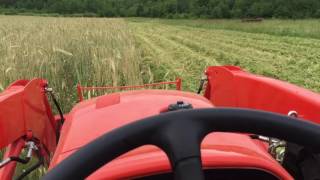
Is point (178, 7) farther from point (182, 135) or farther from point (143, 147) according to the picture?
point (182, 135)

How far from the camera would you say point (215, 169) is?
1.57 meters

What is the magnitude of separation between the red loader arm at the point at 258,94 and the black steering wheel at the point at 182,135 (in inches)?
57.6

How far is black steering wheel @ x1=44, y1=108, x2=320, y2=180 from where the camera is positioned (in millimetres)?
1047

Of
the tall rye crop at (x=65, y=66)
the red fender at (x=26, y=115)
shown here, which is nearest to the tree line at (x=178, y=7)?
the tall rye crop at (x=65, y=66)

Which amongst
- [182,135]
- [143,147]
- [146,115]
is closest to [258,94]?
[146,115]

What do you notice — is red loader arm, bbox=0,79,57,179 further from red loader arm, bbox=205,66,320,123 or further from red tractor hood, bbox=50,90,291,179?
red loader arm, bbox=205,66,320,123

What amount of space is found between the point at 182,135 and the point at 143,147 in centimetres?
54

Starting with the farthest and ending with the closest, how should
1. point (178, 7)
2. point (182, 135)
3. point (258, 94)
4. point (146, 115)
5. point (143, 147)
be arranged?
point (178, 7), point (258, 94), point (146, 115), point (143, 147), point (182, 135)

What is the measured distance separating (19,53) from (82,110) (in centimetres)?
388

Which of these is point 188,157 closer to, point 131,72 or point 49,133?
point 49,133

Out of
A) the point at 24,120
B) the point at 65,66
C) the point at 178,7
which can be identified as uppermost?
the point at 24,120

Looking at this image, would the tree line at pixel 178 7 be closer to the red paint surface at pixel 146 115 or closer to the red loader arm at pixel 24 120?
the red paint surface at pixel 146 115

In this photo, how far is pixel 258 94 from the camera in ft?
10.3

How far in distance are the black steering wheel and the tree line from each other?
50974 mm
